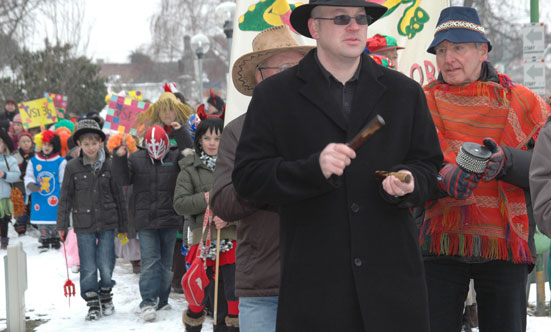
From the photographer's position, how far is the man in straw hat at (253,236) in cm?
349

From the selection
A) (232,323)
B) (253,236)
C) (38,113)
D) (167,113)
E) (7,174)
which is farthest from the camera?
(38,113)

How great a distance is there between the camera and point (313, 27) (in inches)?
107

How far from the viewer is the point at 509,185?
349 centimetres

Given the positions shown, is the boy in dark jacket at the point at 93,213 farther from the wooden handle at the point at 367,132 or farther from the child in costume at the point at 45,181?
the wooden handle at the point at 367,132

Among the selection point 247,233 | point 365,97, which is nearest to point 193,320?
point 247,233

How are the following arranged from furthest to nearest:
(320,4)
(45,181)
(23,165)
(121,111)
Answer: (23,165) → (45,181) → (121,111) → (320,4)

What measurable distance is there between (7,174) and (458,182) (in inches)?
391

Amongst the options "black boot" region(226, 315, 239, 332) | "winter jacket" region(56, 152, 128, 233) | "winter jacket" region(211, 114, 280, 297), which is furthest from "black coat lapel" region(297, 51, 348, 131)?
"winter jacket" region(56, 152, 128, 233)

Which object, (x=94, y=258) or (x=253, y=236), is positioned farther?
(x=94, y=258)

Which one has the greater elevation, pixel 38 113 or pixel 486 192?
pixel 38 113

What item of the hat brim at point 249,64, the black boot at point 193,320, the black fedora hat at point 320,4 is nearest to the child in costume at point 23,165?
the black boot at point 193,320

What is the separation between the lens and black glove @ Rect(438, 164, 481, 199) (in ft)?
10.7

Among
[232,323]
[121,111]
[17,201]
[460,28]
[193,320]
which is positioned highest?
[460,28]

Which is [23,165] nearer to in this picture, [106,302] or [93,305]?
[106,302]
